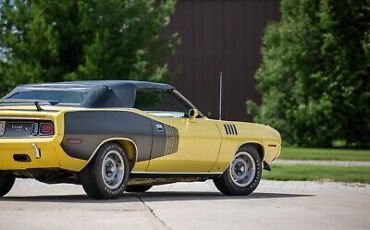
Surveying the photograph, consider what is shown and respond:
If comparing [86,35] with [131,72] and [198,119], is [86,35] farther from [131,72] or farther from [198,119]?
[198,119]

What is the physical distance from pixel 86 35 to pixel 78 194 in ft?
70.7

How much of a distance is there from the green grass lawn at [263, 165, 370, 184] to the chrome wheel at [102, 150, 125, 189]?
5458 millimetres

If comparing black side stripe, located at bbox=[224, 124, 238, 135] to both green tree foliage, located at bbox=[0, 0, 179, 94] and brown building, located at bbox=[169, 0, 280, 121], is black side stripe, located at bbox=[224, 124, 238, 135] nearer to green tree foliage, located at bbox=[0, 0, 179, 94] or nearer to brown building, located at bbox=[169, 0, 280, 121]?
green tree foliage, located at bbox=[0, 0, 179, 94]

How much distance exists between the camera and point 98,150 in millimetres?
12484

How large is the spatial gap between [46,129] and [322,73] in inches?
1045

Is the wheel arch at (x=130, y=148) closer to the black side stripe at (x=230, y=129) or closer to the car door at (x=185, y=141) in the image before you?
the car door at (x=185, y=141)

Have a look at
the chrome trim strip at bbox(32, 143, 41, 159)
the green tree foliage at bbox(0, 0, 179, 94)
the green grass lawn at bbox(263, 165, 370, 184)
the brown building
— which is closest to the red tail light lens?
the chrome trim strip at bbox(32, 143, 41, 159)

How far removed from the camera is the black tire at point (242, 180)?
14203 mm

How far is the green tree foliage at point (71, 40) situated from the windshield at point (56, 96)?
20.0 m

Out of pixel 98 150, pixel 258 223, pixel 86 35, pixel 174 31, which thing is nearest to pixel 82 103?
pixel 98 150

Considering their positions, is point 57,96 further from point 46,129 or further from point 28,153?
point 28,153

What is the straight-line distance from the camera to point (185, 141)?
1355 centimetres

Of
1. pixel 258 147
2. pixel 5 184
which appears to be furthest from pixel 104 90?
pixel 258 147

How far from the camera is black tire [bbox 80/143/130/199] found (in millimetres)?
12414
